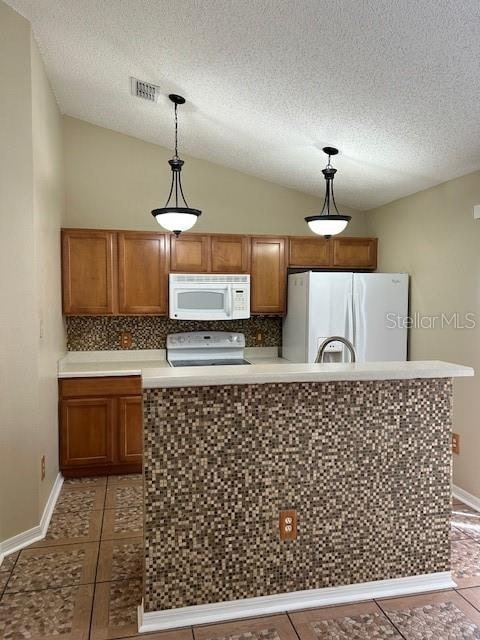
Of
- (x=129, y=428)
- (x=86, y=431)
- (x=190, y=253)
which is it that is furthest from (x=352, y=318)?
(x=86, y=431)

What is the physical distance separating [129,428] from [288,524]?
6.78ft

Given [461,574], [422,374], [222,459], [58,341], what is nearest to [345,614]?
[461,574]

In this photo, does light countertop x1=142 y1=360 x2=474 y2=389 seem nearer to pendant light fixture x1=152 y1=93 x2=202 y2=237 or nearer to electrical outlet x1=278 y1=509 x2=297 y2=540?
electrical outlet x1=278 y1=509 x2=297 y2=540

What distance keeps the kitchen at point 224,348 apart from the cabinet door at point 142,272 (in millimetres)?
19

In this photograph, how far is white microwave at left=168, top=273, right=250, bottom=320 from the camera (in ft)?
14.2

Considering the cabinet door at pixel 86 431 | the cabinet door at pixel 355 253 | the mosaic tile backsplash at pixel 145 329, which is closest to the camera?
the cabinet door at pixel 86 431

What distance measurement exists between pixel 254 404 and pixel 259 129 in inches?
Answer: 86.5

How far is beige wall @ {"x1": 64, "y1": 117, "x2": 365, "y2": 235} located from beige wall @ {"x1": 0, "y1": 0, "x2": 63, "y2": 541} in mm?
1379

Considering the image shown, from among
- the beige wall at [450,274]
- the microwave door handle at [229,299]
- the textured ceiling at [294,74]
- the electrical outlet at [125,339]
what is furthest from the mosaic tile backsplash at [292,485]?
the electrical outlet at [125,339]

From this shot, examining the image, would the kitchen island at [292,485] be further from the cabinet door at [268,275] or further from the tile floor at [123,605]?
the cabinet door at [268,275]

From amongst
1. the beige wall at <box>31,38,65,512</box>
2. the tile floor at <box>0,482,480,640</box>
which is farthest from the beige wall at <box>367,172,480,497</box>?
the beige wall at <box>31,38,65,512</box>

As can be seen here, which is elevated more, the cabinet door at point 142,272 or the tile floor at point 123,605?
the cabinet door at point 142,272

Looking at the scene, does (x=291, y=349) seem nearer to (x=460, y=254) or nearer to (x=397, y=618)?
(x=460, y=254)

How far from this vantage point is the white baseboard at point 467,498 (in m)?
3.48
